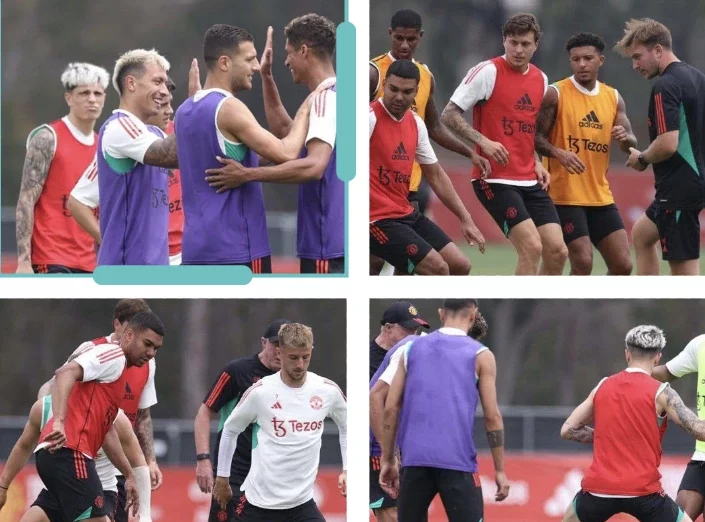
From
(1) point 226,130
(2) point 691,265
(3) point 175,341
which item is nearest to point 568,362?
(3) point 175,341

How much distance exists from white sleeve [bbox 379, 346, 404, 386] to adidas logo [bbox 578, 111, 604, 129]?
1520mm

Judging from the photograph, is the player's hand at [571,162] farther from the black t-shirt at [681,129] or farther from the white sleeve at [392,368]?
the white sleeve at [392,368]

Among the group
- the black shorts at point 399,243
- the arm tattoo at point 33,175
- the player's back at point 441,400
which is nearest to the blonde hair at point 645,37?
the black shorts at point 399,243

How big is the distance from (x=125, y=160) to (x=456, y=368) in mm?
1529

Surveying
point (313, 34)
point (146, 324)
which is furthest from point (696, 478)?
point (313, 34)

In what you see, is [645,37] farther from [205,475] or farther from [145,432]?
[145,432]

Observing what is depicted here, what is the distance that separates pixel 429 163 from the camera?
6098mm

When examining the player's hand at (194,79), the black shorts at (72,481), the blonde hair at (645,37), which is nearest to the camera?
the player's hand at (194,79)

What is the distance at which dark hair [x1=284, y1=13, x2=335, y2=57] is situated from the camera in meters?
5.10

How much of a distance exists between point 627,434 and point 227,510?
2052 millimetres

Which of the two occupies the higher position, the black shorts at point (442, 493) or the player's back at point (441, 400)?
the player's back at point (441, 400)

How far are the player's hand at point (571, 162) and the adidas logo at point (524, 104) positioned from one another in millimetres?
262

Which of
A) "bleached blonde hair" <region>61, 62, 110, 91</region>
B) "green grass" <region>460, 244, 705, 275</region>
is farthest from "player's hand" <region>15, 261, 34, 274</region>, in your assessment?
"green grass" <region>460, 244, 705, 275</region>

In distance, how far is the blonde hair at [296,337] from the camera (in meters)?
5.64
